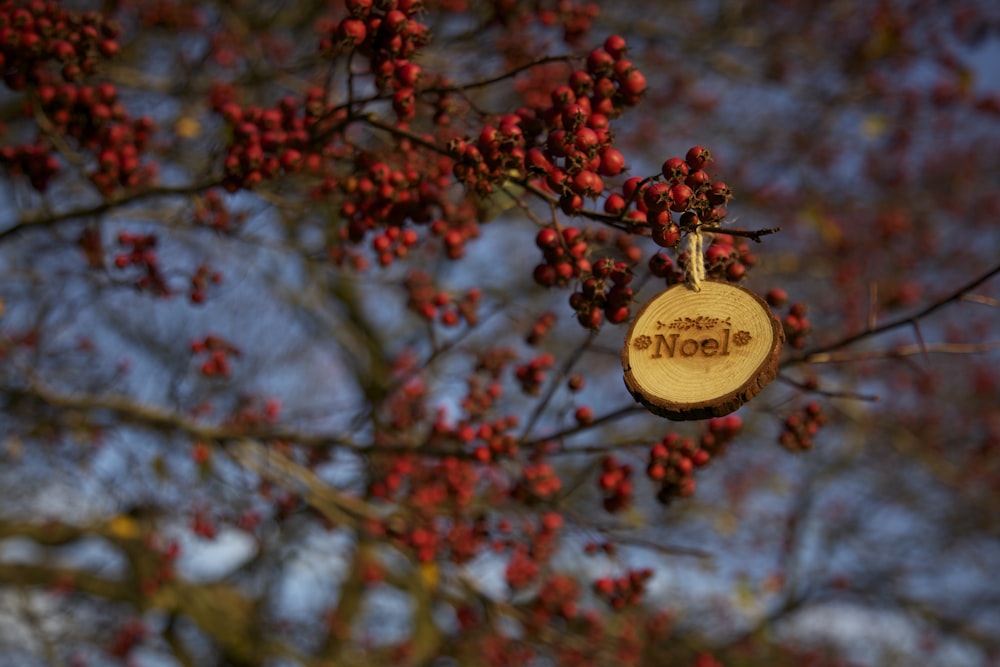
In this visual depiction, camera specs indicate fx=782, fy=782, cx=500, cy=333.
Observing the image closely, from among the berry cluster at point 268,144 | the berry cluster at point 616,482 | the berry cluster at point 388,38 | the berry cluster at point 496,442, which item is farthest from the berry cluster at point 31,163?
the berry cluster at point 616,482

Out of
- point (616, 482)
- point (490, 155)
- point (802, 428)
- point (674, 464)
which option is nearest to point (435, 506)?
point (616, 482)

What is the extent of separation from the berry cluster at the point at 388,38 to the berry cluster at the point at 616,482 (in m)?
1.33

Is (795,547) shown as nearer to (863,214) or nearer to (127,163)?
(863,214)

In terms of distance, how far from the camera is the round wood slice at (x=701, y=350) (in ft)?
5.06

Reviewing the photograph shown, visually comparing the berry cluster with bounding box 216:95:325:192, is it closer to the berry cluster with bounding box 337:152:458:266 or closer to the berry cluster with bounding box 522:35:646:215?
the berry cluster with bounding box 337:152:458:266

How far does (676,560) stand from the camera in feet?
24.4

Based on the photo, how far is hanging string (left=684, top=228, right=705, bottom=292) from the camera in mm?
1686

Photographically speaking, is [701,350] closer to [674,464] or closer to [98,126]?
[674,464]

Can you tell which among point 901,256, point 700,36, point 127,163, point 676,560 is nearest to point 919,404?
point 901,256

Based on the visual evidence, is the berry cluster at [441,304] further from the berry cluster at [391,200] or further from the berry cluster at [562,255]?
the berry cluster at [562,255]

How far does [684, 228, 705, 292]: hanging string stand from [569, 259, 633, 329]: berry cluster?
0.59 feet

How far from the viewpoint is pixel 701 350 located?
1.61 metres

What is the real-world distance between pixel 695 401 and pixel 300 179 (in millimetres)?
2011

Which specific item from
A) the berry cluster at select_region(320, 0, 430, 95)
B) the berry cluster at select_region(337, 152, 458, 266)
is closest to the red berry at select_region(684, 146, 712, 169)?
the berry cluster at select_region(320, 0, 430, 95)
